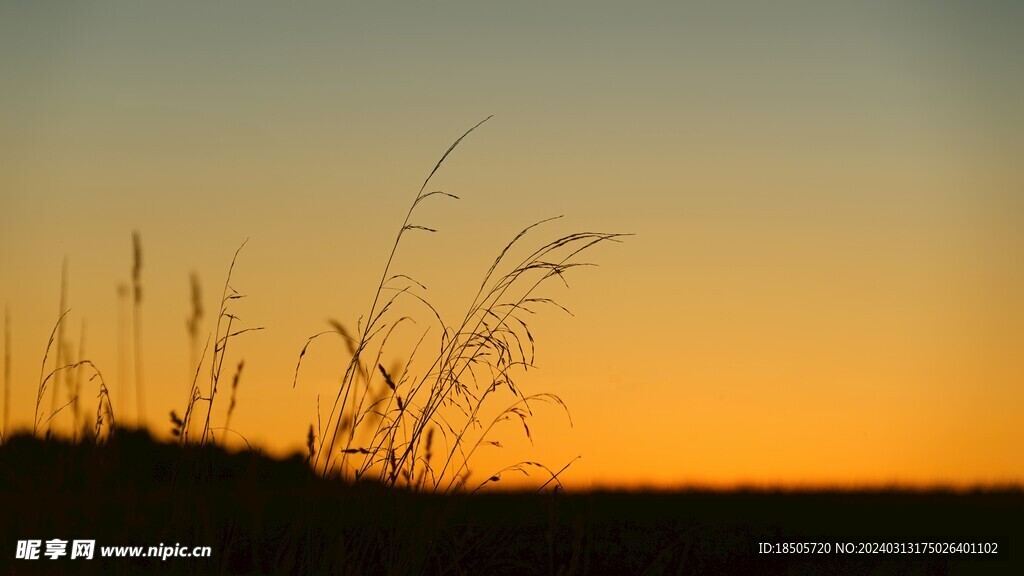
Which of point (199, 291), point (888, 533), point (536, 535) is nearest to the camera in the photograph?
point (199, 291)

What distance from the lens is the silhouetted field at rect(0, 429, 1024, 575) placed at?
268 centimetres

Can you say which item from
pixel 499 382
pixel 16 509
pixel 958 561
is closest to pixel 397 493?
pixel 499 382

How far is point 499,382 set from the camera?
2809 mm

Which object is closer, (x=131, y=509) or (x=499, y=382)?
(x=131, y=509)

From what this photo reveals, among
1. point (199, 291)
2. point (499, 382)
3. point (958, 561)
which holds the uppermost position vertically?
point (199, 291)

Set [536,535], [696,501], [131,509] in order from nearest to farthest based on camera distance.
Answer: [131,509] → [536,535] → [696,501]

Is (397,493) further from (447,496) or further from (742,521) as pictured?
(742,521)

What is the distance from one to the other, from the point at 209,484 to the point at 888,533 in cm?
285

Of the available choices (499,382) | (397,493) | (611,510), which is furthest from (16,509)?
(611,510)

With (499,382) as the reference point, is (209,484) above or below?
below

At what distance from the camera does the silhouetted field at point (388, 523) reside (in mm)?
2682

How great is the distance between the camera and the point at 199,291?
8.97 feet

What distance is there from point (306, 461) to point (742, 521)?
225 cm

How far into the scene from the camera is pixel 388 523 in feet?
9.64
